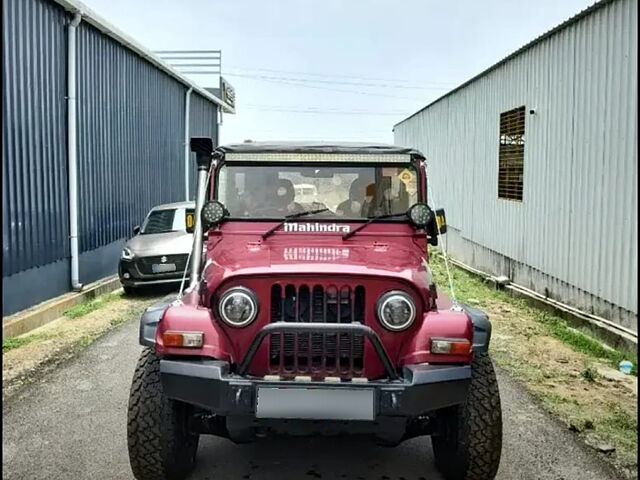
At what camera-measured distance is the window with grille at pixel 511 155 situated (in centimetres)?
1086

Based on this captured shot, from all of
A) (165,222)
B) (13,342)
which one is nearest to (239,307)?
(13,342)

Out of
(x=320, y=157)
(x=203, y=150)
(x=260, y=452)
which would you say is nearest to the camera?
(x=260, y=452)

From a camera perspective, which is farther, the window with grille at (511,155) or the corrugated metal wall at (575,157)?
the window with grille at (511,155)

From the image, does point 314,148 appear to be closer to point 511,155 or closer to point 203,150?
point 203,150

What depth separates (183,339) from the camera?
11.5 feet

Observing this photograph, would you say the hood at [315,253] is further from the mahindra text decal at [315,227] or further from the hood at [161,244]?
the hood at [161,244]

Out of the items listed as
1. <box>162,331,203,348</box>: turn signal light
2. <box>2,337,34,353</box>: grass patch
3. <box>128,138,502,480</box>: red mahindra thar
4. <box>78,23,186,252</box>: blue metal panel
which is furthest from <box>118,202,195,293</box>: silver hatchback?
<box>162,331,203,348</box>: turn signal light

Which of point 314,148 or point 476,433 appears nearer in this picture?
point 476,433

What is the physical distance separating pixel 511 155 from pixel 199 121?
42.5 ft

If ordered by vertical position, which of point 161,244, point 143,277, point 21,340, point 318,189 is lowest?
point 21,340

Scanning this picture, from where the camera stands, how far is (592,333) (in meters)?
7.45

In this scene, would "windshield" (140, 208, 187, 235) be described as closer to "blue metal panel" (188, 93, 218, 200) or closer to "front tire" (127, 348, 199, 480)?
"front tire" (127, 348, 199, 480)

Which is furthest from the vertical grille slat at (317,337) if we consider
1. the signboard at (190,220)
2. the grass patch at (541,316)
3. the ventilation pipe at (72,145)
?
the ventilation pipe at (72,145)

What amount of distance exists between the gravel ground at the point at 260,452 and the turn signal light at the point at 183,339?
0.98m
